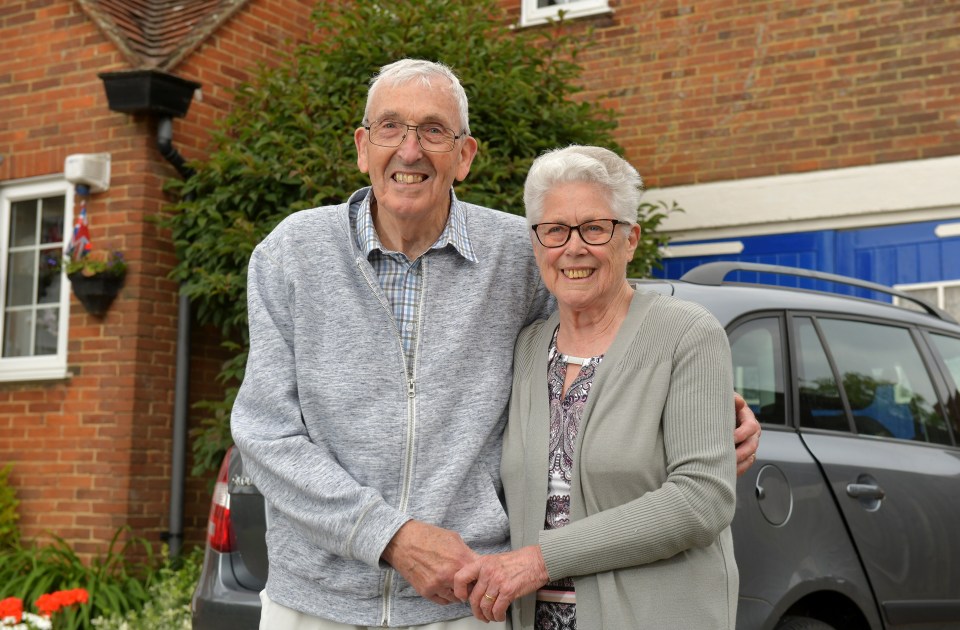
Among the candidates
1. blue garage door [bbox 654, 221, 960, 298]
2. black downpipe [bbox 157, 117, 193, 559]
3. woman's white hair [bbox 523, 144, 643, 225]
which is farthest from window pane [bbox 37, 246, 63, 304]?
woman's white hair [bbox 523, 144, 643, 225]

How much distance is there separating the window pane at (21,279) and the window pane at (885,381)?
20.5ft

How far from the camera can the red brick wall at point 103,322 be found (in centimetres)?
757

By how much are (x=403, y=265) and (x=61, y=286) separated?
6291 millimetres

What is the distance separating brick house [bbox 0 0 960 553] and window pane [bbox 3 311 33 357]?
0.08 feet

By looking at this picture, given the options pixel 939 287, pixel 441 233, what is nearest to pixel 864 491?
pixel 441 233

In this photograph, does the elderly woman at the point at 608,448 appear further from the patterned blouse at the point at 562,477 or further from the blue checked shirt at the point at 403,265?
the blue checked shirt at the point at 403,265

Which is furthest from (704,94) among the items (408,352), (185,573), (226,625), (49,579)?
(408,352)

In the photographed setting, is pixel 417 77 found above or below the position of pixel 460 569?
above

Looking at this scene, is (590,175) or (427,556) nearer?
(427,556)

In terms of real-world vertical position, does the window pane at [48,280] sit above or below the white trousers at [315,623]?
above

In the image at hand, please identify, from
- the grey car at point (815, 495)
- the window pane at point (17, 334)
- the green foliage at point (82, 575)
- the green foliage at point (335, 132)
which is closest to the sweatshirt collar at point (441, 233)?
the grey car at point (815, 495)

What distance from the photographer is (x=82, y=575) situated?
23.6 feet

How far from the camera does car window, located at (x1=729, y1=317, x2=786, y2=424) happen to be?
12.2ft

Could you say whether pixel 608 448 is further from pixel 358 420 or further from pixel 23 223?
pixel 23 223
